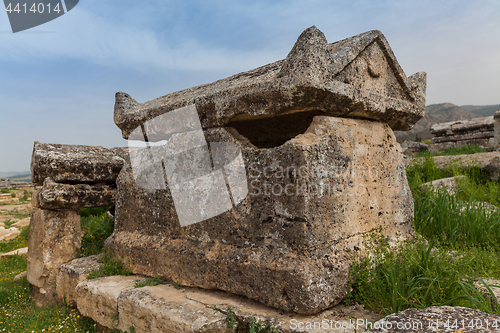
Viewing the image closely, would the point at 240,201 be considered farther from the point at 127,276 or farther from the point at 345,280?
the point at 127,276

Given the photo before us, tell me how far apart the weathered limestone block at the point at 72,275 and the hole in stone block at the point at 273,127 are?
206 centimetres

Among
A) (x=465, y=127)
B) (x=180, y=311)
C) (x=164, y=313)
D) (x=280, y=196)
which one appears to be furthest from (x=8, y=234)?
(x=465, y=127)

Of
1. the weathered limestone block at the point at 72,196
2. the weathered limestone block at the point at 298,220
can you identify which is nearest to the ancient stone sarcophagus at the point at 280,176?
the weathered limestone block at the point at 298,220

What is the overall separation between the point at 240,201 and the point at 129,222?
59.6 inches

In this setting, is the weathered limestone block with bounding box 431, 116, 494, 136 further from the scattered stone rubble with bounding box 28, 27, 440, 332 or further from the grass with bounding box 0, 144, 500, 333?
the scattered stone rubble with bounding box 28, 27, 440, 332

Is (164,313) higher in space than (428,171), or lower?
lower

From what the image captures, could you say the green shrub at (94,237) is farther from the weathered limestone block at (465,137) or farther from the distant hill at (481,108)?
the distant hill at (481,108)

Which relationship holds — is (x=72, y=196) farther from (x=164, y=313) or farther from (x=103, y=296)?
Result: (x=164, y=313)

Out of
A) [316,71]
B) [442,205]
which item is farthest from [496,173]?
[316,71]

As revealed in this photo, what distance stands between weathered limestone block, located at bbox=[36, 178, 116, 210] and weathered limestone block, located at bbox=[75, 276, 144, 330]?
3.43 ft

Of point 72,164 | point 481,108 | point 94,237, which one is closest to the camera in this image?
point 72,164

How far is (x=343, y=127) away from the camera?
8.09 feet

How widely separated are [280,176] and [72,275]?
254 centimetres

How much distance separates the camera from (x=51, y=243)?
378 centimetres
